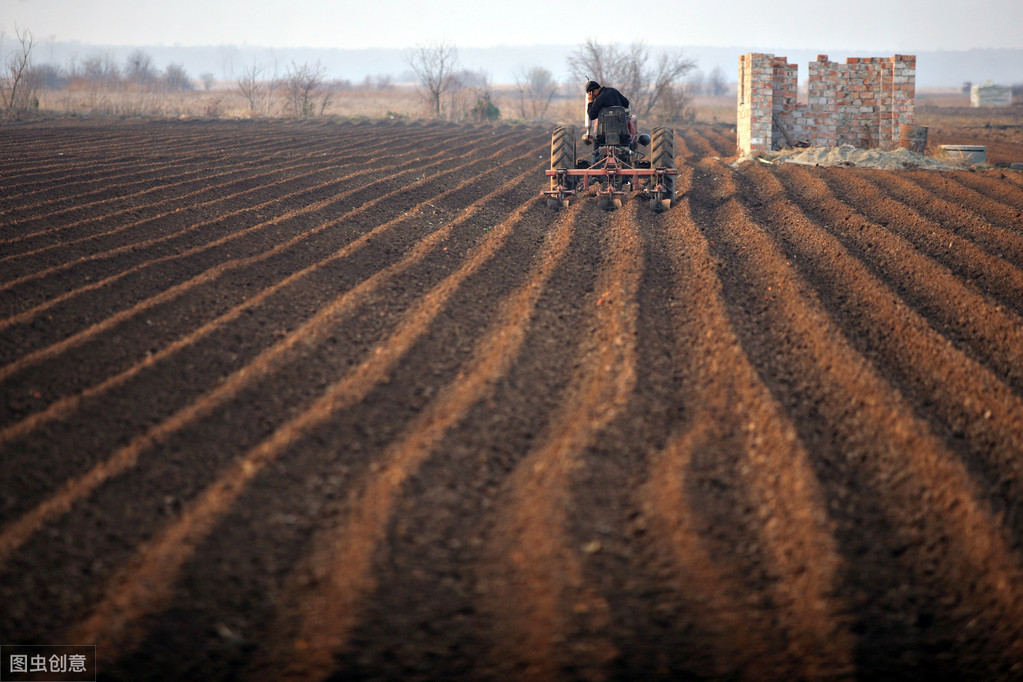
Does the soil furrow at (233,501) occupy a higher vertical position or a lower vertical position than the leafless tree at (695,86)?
lower

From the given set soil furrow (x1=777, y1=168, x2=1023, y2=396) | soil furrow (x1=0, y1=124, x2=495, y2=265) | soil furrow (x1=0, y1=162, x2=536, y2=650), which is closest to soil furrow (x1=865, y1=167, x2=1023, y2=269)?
soil furrow (x1=777, y1=168, x2=1023, y2=396)

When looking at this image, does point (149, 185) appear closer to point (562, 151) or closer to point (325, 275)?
point (325, 275)

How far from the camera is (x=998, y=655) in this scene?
7.39 feet

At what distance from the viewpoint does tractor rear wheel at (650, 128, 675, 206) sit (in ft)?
28.9

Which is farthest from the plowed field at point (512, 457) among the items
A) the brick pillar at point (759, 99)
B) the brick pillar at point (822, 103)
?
the brick pillar at point (822, 103)

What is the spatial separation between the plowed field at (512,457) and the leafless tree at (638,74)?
21.4 meters

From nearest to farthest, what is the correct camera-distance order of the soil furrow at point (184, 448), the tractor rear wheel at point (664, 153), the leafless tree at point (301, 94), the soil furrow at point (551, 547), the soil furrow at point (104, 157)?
the soil furrow at point (551, 547) → the soil furrow at point (184, 448) → the tractor rear wheel at point (664, 153) → the soil furrow at point (104, 157) → the leafless tree at point (301, 94)

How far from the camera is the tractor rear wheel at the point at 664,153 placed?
8.81 m

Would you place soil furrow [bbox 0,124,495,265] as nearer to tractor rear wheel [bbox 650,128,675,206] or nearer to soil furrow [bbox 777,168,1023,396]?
tractor rear wheel [bbox 650,128,675,206]

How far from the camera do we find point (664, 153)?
8.81 m

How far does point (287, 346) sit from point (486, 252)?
8.90 feet

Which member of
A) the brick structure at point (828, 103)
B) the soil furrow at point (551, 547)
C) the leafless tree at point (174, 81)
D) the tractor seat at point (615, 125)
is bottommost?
the soil furrow at point (551, 547)

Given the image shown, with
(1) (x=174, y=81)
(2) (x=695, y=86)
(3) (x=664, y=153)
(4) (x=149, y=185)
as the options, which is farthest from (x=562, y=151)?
(1) (x=174, y=81)

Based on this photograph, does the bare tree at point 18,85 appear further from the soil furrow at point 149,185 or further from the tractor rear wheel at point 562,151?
the tractor rear wheel at point 562,151
